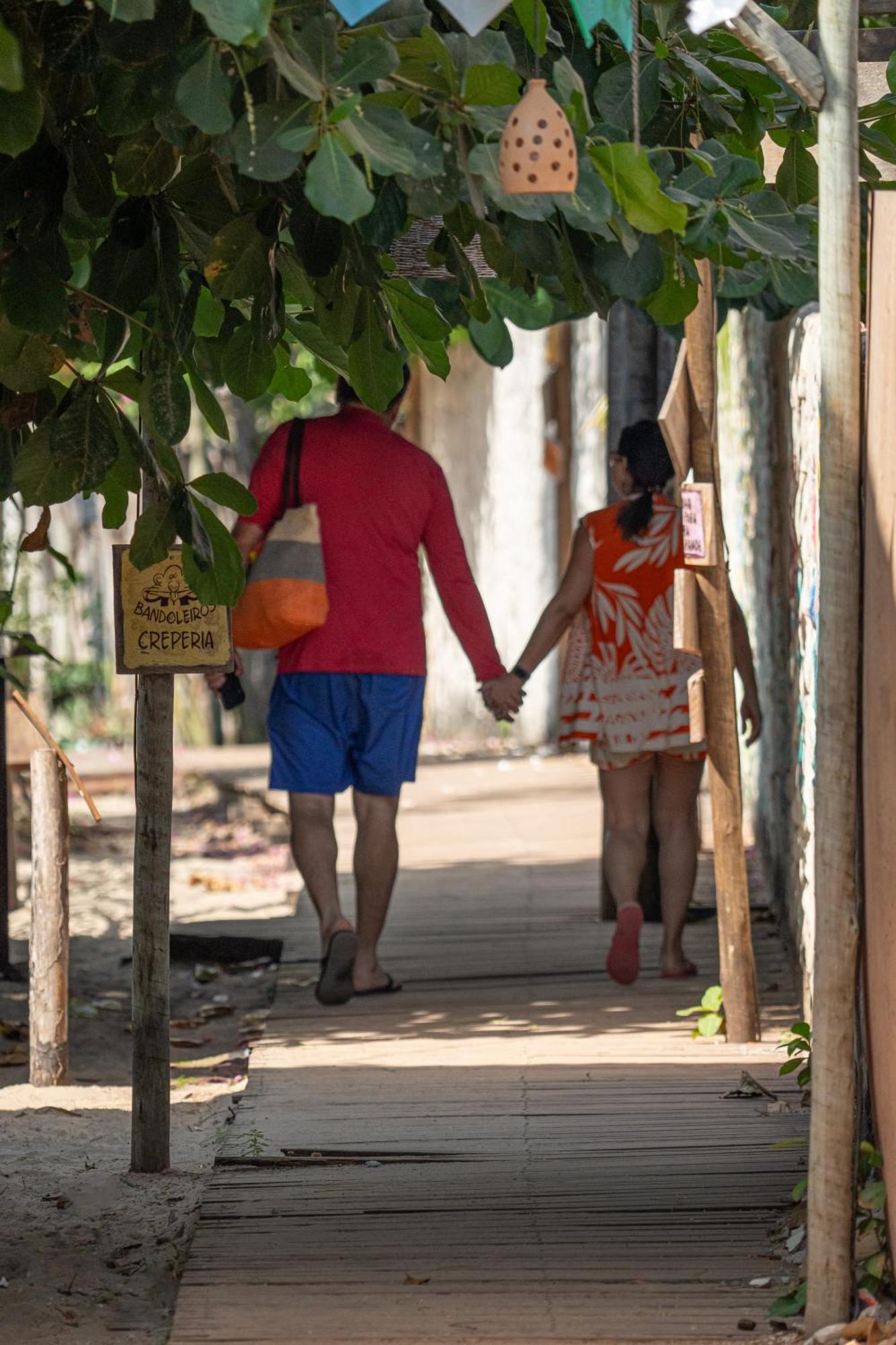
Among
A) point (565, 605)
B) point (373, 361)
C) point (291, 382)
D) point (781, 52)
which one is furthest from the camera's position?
point (565, 605)

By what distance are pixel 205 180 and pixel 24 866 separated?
710 cm

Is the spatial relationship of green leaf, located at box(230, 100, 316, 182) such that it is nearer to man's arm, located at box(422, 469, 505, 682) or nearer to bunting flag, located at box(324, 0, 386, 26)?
bunting flag, located at box(324, 0, 386, 26)

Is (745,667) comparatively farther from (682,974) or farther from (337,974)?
(337,974)

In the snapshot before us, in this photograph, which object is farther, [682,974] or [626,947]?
[682,974]

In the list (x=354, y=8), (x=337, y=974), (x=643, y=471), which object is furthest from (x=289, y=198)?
(x=337, y=974)

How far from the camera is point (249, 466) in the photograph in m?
15.6

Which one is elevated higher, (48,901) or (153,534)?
(153,534)

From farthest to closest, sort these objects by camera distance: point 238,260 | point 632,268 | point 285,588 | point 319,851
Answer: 1. point 319,851
2. point 285,588
3. point 238,260
4. point 632,268

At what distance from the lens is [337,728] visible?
5.68 meters

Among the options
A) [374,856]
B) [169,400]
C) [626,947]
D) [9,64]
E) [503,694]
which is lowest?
[626,947]

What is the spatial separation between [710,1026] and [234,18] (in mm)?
3462

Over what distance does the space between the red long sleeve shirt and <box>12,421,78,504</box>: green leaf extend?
2248 mm

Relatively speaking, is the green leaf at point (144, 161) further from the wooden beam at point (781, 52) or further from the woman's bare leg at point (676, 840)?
the woman's bare leg at point (676, 840)

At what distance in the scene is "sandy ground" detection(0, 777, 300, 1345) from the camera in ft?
11.3
